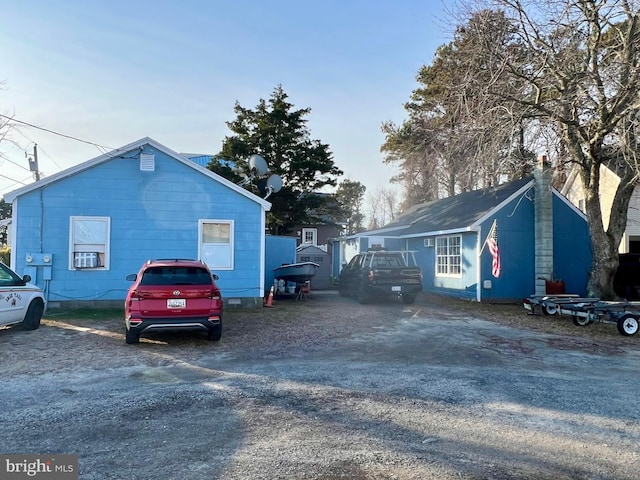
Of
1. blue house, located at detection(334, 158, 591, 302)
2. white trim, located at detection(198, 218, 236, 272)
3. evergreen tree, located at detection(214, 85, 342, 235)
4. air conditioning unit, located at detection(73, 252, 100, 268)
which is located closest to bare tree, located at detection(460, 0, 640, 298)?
blue house, located at detection(334, 158, 591, 302)

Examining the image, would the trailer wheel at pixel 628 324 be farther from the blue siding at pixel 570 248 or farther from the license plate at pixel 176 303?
the license plate at pixel 176 303

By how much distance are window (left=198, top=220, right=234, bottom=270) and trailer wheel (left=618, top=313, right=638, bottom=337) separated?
1031 centimetres

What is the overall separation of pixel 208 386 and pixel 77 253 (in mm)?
8692

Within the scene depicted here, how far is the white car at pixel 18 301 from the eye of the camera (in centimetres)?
869

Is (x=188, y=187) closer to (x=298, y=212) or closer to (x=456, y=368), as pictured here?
(x=456, y=368)

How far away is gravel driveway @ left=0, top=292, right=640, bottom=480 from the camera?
3.73m

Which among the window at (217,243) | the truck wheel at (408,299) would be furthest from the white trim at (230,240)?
the truck wheel at (408,299)

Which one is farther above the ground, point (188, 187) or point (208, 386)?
point (188, 187)

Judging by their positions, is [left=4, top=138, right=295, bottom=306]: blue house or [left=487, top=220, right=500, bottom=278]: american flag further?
[left=487, top=220, right=500, bottom=278]: american flag

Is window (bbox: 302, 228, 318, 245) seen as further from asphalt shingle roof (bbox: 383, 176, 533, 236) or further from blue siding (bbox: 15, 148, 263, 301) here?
blue siding (bbox: 15, 148, 263, 301)

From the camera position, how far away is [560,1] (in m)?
12.2

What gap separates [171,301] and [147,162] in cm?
652

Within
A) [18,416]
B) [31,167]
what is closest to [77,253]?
[31,167]

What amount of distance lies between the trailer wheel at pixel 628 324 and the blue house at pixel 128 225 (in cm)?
953
